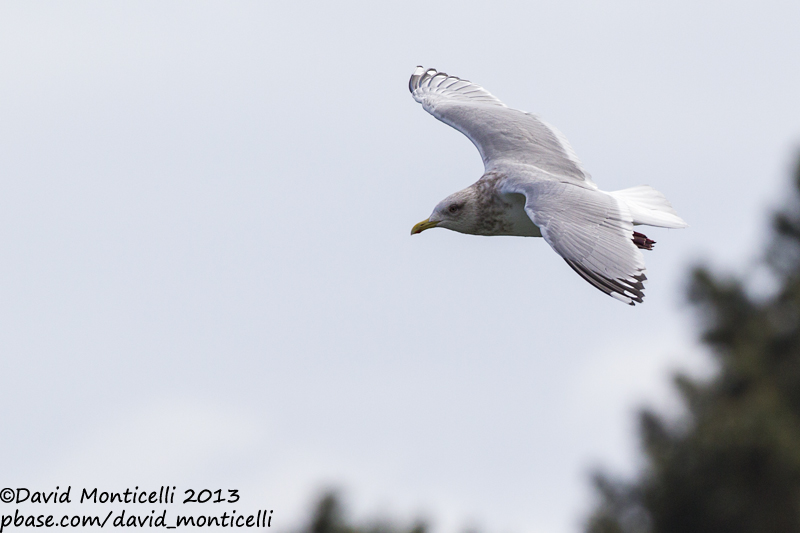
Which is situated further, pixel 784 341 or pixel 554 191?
pixel 784 341

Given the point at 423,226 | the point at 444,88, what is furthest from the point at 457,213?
the point at 444,88

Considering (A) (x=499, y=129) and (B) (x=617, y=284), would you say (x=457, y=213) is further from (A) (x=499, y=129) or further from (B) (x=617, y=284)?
(B) (x=617, y=284)

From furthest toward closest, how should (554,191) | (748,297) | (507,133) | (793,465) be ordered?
(748,297) → (793,465) → (507,133) → (554,191)

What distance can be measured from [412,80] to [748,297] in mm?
7476

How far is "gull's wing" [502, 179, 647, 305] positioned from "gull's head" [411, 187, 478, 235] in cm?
64

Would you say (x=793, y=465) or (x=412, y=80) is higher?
(x=412, y=80)

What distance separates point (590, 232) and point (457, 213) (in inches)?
76.8

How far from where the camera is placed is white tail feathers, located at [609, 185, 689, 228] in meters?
9.18

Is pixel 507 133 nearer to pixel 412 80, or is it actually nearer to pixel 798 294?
pixel 412 80

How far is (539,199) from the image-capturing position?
841 cm

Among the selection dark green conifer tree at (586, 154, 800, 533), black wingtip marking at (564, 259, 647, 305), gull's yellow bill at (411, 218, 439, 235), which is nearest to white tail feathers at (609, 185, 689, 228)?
gull's yellow bill at (411, 218, 439, 235)

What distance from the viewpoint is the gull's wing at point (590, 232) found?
7.42 m

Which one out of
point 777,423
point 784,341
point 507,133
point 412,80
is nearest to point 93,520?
point 507,133

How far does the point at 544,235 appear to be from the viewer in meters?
7.88
